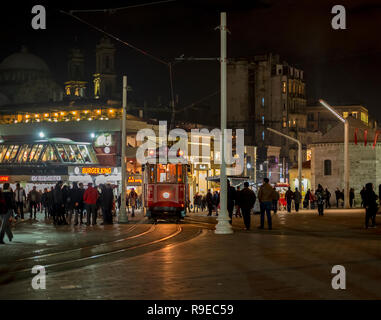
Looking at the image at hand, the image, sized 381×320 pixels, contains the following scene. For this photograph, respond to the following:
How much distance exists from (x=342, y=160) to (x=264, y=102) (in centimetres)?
5528

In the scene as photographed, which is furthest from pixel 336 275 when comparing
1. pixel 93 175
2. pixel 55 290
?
pixel 93 175

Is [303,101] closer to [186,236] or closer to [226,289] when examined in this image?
[186,236]

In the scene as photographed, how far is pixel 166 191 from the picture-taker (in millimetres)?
31750

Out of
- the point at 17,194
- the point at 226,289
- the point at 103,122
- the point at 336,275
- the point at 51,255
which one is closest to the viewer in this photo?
the point at 226,289

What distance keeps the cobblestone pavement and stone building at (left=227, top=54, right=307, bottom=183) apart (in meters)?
102

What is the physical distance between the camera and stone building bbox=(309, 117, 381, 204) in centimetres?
6950

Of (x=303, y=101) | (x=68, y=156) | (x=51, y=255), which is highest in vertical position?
(x=303, y=101)

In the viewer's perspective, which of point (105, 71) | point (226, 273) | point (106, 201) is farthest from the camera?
point (105, 71)

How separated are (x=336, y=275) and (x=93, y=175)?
187 feet

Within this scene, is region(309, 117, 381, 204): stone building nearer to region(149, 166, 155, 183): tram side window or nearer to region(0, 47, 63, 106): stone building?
region(149, 166, 155, 183): tram side window

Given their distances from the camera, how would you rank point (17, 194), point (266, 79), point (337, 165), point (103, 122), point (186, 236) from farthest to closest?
point (266, 79)
point (103, 122)
point (337, 165)
point (17, 194)
point (186, 236)

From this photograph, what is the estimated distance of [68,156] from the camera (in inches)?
2896

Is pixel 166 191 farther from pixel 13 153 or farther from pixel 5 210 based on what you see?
pixel 13 153

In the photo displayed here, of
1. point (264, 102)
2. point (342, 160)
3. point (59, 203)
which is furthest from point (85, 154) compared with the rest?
point (264, 102)
